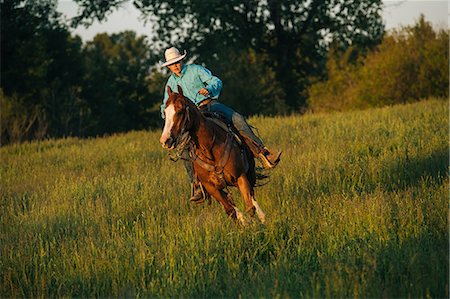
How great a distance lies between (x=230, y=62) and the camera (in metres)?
33.0

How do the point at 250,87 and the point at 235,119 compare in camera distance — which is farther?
the point at 250,87

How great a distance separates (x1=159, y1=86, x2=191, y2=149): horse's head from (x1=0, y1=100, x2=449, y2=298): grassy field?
3.42ft

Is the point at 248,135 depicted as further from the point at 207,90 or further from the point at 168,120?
the point at 168,120

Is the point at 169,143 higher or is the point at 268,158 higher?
the point at 169,143

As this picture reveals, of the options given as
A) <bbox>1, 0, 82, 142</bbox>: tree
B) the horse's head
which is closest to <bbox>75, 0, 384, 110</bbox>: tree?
<bbox>1, 0, 82, 142</bbox>: tree

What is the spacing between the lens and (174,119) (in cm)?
632

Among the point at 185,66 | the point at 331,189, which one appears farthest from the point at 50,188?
the point at 331,189

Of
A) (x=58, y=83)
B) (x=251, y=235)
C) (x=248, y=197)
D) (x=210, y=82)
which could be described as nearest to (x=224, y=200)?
(x=248, y=197)

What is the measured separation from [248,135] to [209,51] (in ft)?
73.4

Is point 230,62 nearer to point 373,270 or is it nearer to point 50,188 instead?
point 50,188

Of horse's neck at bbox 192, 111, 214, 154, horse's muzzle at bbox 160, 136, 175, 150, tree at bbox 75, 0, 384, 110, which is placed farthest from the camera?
tree at bbox 75, 0, 384, 110

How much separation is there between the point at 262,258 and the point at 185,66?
317 centimetres

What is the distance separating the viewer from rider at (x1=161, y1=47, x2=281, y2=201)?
7699 millimetres

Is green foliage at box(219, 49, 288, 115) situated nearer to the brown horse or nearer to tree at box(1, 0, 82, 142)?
tree at box(1, 0, 82, 142)
